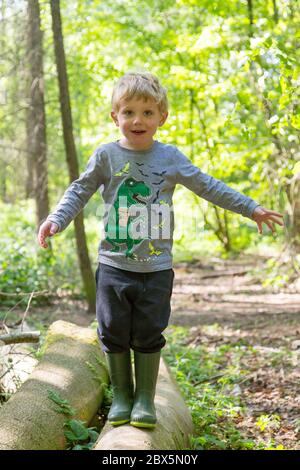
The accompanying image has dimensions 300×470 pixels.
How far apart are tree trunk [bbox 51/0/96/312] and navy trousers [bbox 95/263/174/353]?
15.8ft

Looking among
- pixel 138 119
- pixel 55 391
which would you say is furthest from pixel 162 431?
pixel 138 119

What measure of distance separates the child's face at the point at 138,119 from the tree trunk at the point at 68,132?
4.72 metres

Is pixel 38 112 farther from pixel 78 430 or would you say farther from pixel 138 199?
pixel 78 430

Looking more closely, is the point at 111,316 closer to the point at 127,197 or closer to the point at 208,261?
the point at 127,197

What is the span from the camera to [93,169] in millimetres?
3326

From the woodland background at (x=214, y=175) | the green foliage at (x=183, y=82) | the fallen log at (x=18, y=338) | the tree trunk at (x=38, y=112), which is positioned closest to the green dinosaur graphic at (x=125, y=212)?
the woodland background at (x=214, y=175)

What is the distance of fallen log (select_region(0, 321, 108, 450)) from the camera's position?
3229 millimetres

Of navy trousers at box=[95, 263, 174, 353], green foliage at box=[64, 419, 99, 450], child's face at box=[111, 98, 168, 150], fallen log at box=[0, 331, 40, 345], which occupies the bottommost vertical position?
green foliage at box=[64, 419, 99, 450]

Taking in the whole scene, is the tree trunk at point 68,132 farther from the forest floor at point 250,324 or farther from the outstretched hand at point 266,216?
the outstretched hand at point 266,216

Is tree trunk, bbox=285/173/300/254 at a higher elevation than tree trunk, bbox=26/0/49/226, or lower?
lower

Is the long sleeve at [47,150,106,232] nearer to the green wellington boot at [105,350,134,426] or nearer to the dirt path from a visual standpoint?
the green wellington boot at [105,350,134,426]

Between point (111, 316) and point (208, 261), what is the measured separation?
10877 millimetres

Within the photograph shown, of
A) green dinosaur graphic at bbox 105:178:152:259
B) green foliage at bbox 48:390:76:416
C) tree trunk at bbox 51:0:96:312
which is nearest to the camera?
green dinosaur graphic at bbox 105:178:152:259

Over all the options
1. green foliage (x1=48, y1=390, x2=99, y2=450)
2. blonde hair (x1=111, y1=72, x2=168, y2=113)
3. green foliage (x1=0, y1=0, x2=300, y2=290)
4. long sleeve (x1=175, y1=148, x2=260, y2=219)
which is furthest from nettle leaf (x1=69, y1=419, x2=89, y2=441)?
green foliage (x1=0, y1=0, x2=300, y2=290)
